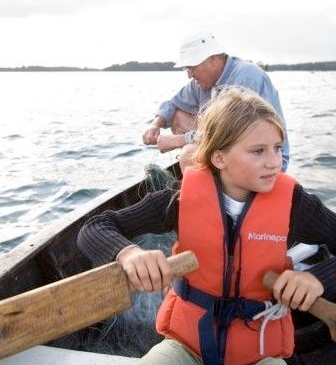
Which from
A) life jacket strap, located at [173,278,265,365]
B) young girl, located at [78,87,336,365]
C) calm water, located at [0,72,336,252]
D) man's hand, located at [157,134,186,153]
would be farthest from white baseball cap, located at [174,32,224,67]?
life jacket strap, located at [173,278,265,365]

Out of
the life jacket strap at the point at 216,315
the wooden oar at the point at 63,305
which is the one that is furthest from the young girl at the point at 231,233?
the wooden oar at the point at 63,305

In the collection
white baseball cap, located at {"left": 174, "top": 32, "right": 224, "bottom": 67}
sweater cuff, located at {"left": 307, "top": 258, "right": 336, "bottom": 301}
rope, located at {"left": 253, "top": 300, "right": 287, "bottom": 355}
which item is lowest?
rope, located at {"left": 253, "top": 300, "right": 287, "bottom": 355}

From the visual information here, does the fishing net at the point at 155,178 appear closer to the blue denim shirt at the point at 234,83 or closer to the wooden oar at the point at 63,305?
the blue denim shirt at the point at 234,83

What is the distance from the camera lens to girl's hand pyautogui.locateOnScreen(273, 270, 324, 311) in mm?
1814

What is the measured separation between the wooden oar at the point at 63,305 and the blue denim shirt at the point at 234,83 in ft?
7.91

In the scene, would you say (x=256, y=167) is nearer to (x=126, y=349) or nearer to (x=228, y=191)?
(x=228, y=191)

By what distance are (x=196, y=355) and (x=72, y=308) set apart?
25.1 inches

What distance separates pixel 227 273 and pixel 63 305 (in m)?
0.74

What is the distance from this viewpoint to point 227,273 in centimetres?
206

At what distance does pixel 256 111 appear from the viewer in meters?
2.06

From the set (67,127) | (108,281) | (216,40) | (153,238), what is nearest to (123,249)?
(108,281)

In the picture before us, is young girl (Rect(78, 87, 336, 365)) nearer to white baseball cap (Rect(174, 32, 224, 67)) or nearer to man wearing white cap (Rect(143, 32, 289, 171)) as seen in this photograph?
man wearing white cap (Rect(143, 32, 289, 171))

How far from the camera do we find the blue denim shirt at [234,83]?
4285 millimetres

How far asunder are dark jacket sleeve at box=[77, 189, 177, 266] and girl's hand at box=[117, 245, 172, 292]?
27 centimetres
